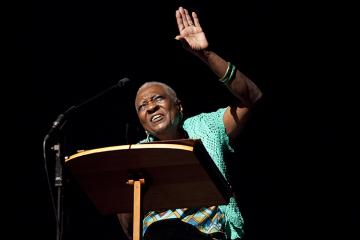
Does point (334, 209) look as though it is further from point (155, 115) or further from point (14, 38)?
point (14, 38)

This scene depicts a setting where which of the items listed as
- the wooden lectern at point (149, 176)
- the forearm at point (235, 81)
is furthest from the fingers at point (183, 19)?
the wooden lectern at point (149, 176)

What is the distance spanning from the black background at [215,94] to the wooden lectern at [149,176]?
124 cm

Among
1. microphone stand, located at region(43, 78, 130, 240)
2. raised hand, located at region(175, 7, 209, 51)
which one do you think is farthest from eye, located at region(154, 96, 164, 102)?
microphone stand, located at region(43, 78, 130, 240)

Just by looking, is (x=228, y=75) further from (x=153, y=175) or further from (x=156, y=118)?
(x=153, y=175)

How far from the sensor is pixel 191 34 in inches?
112

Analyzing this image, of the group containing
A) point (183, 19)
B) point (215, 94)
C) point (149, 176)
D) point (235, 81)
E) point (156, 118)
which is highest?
point (183, 19)

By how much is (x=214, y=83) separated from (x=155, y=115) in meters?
1.20

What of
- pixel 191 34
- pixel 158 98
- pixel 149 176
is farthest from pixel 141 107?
pixel 149 176

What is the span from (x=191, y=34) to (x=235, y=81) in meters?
0.33

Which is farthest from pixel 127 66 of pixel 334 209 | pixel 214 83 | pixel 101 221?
pixel 334 209

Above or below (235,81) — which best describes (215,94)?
above

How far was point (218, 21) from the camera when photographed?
4.03 meters

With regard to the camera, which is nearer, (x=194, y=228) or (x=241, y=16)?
(x=194, y=228)

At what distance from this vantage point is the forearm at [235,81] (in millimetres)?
2697
